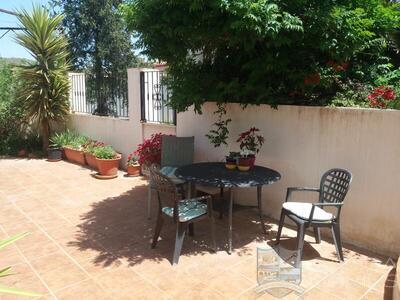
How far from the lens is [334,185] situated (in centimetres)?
388

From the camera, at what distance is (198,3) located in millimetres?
3822

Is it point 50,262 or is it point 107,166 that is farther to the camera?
point 107,166

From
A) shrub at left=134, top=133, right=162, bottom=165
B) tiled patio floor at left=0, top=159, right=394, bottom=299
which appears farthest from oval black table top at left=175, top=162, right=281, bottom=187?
shrub at left=134, top=133, right=162, bottom=165

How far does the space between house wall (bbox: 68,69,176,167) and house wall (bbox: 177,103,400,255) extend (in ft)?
8.26

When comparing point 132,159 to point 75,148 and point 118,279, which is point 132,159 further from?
point 118,279

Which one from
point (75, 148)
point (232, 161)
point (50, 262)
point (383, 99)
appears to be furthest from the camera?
point (75, 148)

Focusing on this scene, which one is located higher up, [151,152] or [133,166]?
[151,152]

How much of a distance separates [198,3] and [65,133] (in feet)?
22.4

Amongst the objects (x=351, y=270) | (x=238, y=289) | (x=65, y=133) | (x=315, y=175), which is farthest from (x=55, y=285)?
(x=65, y=133)

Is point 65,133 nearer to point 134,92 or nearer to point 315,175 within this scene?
point 134,92

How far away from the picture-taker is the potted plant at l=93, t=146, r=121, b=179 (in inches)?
279

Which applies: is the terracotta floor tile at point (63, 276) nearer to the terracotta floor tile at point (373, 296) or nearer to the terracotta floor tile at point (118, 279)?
the terracotta floor tile at point (118, 279)

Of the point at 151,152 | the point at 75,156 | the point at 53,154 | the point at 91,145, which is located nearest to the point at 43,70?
the point at 53,154

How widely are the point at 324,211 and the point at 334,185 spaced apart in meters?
0.31
